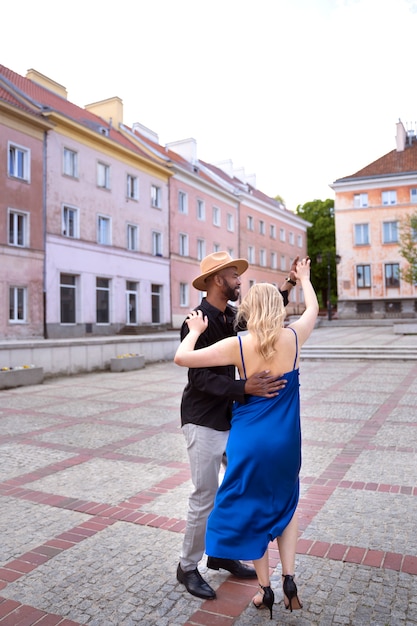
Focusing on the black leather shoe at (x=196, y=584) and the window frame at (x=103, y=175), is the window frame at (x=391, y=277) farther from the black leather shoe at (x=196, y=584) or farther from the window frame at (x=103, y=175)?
the black leather shoe at (x=196, y=584)

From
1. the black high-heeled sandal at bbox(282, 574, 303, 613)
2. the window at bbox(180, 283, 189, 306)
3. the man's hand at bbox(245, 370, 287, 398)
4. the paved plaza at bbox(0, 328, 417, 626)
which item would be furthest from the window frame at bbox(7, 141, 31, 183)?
the black high-heeled sandal at bbox(282, 574, 303, 613)

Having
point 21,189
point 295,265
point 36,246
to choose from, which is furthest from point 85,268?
point 295,265

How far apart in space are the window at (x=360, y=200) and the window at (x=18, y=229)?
33.8 metres

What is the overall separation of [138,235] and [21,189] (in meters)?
9.27

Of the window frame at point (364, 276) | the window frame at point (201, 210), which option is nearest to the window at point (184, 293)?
the window frame at point (201, 210)

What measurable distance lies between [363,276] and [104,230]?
2810 centimetres

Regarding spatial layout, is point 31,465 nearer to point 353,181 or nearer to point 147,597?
point 147,597

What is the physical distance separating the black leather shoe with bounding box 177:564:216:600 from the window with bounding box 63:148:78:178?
85.0 feet

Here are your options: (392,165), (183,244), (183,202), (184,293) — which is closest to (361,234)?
(392,165)

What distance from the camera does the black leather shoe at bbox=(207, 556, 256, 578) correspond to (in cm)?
326

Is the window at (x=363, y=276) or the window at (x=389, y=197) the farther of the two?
the window at (x=363, y=276)

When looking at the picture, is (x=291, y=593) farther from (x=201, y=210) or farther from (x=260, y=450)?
(x=201, y=210)

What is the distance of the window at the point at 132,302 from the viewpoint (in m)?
31.4

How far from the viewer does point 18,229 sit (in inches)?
947
